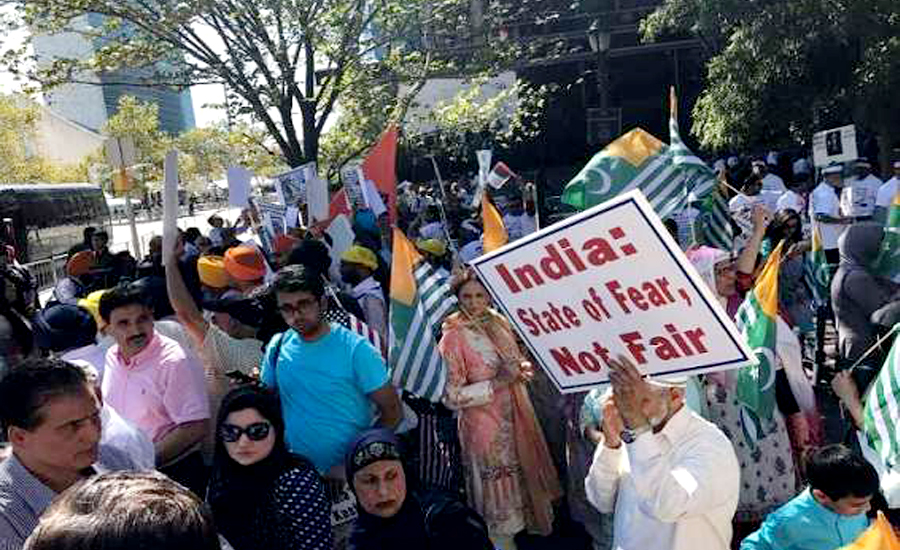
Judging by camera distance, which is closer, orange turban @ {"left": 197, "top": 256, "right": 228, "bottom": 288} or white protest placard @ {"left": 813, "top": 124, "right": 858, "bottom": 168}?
orange turban @ {"left": 197, "top": 256, "right": 228, "bottom": 288}

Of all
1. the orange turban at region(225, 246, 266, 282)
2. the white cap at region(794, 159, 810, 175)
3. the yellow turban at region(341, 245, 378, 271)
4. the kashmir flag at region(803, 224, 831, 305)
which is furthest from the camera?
the white cap at region(794, 159, 810, 175)

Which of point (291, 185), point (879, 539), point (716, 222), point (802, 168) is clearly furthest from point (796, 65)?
point (879, 539)

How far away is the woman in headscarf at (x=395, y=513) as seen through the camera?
9.22ft

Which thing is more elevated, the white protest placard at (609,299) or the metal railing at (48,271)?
the white protest placard at (609,299)

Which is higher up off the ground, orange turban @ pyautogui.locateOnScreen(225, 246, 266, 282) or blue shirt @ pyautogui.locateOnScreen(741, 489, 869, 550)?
orange turban @ pyautogui.locateOnScreen(225, 246, 266, 282)

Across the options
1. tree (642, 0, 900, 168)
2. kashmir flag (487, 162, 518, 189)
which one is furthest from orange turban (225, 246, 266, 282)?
tree (642, 0, 900, 168)

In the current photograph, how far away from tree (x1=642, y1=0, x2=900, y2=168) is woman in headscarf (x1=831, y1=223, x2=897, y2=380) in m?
9.08

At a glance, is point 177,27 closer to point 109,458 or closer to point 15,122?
point 109,458

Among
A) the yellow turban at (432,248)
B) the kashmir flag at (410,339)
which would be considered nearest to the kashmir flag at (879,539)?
the kashmir flag at (410,339)

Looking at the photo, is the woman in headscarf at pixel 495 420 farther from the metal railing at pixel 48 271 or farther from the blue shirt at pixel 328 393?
the metal railing at pixel 48 271

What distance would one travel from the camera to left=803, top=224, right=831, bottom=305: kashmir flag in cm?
641

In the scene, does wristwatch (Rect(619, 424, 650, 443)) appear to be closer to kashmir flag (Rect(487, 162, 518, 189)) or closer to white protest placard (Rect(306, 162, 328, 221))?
white protest placard (Rect(306, 162, 328, 221))

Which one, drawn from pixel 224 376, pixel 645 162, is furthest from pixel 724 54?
pixel 224 376

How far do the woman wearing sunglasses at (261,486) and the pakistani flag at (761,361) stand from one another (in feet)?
5.94
